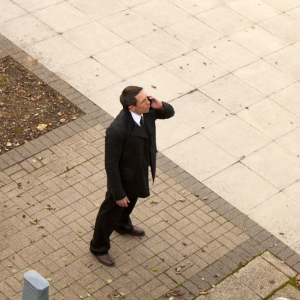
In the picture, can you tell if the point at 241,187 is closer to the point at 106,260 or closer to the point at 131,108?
the point at 106,260

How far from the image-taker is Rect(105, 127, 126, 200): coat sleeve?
6.62m

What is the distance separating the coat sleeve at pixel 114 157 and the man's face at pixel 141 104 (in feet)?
0.88

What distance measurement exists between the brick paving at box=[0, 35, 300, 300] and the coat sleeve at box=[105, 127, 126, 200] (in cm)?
113

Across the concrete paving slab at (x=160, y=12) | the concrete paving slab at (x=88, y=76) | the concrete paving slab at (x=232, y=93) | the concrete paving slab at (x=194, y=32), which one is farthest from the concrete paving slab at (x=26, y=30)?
the concrete paving slab at (x=232, y=93)

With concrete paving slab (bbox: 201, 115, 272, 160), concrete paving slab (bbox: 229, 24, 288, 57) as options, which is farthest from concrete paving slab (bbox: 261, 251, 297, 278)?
concrete paving slab (bbox: 229, 24, 288, 57)

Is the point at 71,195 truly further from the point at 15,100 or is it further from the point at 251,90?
the point at 251,90

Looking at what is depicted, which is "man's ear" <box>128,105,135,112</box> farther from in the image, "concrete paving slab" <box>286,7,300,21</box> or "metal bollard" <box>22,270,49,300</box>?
"concrete paving slab" <box>286,7,300,21</box>

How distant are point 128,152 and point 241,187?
2493 millimetres

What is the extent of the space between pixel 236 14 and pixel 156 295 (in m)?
6.81

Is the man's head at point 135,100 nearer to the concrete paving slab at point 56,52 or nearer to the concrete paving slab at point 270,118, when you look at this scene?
the concrete paving slab at point 270,118

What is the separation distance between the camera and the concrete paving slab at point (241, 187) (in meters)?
8.58

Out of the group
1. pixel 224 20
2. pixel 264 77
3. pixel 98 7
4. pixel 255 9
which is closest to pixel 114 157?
pixel 264 77

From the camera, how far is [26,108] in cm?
983

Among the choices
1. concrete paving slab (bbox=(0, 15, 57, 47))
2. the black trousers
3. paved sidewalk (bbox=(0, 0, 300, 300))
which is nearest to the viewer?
the black trousers
